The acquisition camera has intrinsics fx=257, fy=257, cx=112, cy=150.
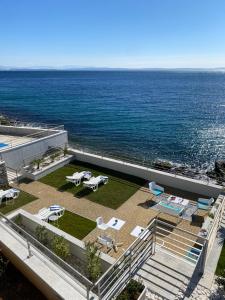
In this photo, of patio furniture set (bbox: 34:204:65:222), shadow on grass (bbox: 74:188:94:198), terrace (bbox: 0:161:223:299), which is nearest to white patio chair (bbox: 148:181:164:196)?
terrace (bbox: 0:161:223:299)

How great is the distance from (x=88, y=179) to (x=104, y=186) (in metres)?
1.25

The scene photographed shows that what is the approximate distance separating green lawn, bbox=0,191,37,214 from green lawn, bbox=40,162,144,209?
179cm

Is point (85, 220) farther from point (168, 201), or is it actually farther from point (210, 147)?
point (210, 147)

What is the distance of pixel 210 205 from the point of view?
12.7 m

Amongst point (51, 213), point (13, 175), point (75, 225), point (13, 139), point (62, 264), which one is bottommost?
point (75, 225)

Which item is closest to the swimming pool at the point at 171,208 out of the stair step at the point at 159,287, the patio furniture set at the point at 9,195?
the stair step at the point at 159,287

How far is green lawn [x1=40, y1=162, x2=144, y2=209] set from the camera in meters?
14.4

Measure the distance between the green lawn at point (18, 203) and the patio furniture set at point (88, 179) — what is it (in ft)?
8.53

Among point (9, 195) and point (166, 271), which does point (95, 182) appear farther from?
point (166, 271)

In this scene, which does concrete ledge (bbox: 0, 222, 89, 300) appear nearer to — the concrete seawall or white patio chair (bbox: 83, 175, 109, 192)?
white patio chair (bbox: 83, 175, 109, 192)

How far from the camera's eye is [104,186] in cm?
1577

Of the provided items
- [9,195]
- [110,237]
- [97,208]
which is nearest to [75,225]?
[97,208]

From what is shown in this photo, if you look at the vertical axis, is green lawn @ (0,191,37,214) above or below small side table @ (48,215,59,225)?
below

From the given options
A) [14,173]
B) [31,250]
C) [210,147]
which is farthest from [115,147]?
[31,250]
